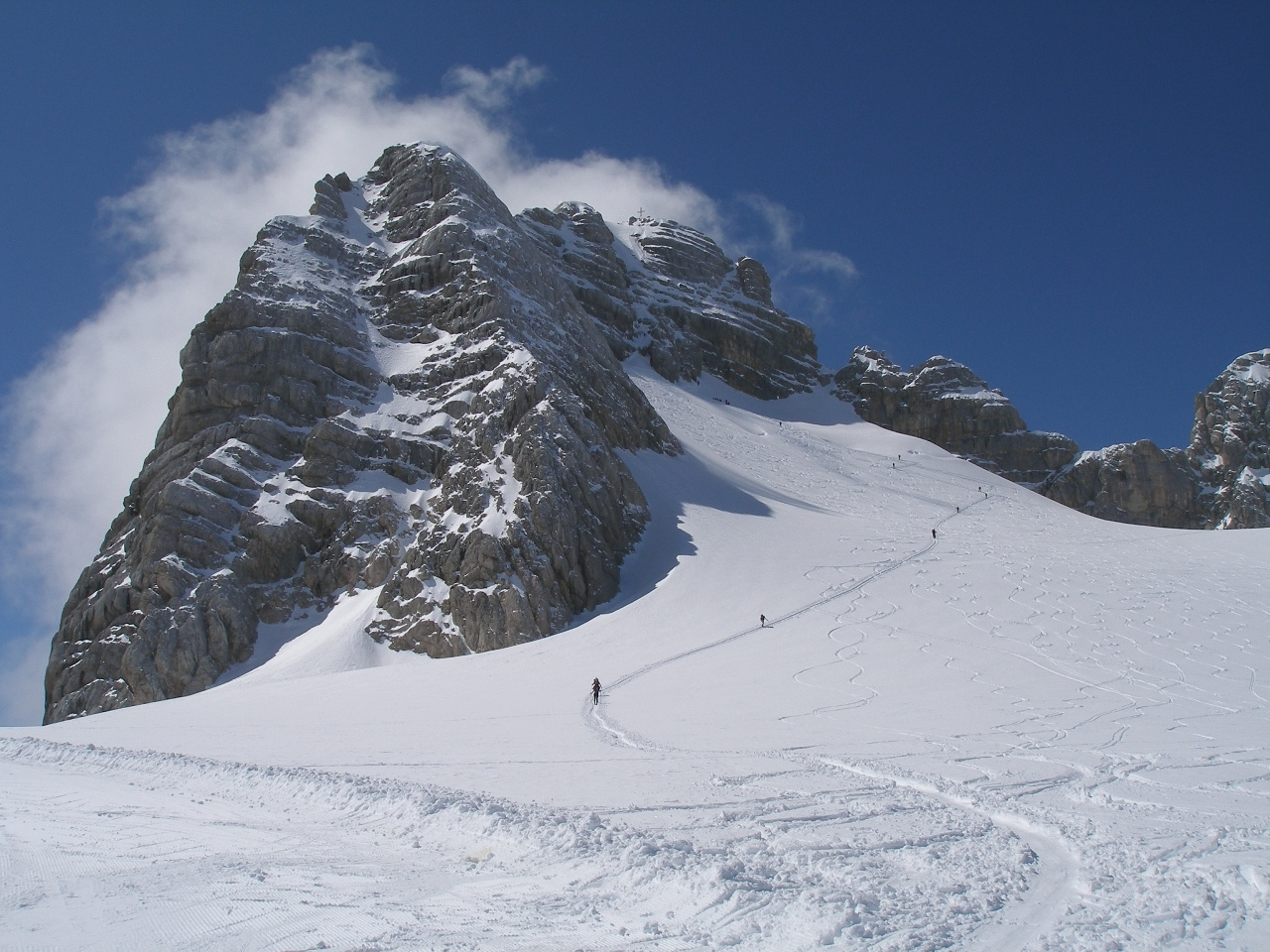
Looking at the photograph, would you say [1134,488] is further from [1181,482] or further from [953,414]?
[953,414]

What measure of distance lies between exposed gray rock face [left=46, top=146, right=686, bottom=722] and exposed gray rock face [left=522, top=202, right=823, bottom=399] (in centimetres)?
3713

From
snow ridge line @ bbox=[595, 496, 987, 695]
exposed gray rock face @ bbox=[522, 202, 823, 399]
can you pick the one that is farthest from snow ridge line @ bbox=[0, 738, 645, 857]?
exposed gray rock face @ bbox=[522, 202, 823, 399]

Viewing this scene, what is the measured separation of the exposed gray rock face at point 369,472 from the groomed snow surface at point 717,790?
22.6 ft

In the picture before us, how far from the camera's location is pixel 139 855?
29.9ft

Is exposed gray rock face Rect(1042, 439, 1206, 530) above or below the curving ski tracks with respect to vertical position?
above

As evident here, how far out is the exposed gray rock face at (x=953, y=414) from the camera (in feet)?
349

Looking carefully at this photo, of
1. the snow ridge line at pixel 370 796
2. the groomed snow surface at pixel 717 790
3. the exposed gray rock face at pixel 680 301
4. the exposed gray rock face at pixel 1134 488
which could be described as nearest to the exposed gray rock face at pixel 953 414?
the exposed gray rock face at pixel 1134 488

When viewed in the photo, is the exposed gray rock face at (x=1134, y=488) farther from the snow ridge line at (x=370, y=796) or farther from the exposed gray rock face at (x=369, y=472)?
the snow ridge line at (x=370, y=796)

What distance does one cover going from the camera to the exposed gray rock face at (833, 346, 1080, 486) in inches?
4193

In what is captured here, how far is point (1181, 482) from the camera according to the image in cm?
10112

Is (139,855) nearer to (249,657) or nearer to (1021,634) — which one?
(1021,634)

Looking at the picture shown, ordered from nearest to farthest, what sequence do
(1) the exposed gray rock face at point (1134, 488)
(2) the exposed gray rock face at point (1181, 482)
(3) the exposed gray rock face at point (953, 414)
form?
1. (2) the exposed gray rock face at point (1181, 482)
2. (1) the exposed gray rock face at point (1134, 488)
3. (3) the exposed gray rock face at point (953, 414)

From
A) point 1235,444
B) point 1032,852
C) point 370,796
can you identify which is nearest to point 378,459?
point 370,796

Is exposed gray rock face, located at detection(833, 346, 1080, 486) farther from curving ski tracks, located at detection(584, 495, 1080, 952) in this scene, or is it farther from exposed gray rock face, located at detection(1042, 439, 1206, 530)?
curving ski tracks, located at detection(584, 495, 1080, 952)
